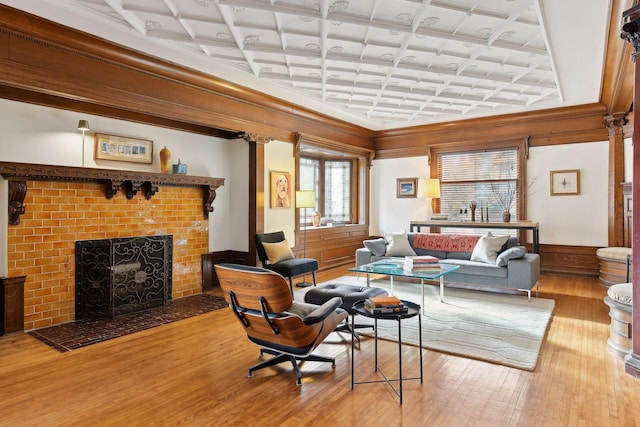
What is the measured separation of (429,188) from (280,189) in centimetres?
292

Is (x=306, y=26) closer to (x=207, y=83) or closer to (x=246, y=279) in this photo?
(x=207, y=83)

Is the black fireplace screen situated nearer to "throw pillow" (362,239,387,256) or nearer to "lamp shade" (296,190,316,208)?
"lamp shade" (296,190,316,208)

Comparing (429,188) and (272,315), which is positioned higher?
(429,188)

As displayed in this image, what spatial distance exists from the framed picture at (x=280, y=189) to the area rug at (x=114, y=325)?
1.85 m

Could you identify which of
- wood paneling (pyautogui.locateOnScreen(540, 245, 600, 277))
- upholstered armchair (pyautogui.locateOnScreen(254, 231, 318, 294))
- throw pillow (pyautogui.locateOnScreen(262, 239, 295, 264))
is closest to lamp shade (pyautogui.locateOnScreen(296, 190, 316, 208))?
upholstered armchair (pyautogui.locateOnScreen(254, 231, 318, 294))

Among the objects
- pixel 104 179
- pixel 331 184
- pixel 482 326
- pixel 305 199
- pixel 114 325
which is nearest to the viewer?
pixel 482 326

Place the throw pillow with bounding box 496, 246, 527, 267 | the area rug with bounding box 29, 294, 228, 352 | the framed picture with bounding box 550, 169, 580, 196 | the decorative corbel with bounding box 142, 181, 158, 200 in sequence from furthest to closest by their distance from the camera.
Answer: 1. the framed picture with bounding box 550, 169, 580, 196
2. the throw pillow with bounding box 496, 246, 527, 267
3. the decorative corbel with bounding box 142, 181, 158, 200
4. the area rug with bounding box 29, 294, 228, 352

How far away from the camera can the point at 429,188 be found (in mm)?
7297

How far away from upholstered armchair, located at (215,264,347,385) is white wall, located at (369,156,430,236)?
563cm

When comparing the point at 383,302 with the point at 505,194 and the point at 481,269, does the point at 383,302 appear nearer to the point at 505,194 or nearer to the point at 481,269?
the point at 481,269

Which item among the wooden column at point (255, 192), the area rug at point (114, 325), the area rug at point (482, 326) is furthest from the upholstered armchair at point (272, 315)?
the wooden column at point (255, 192)

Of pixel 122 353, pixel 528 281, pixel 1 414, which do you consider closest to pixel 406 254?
pixel 528 281

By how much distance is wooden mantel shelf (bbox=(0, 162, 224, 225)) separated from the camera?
12.2 ft

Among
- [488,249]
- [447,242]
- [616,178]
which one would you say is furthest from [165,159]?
[616,178]
